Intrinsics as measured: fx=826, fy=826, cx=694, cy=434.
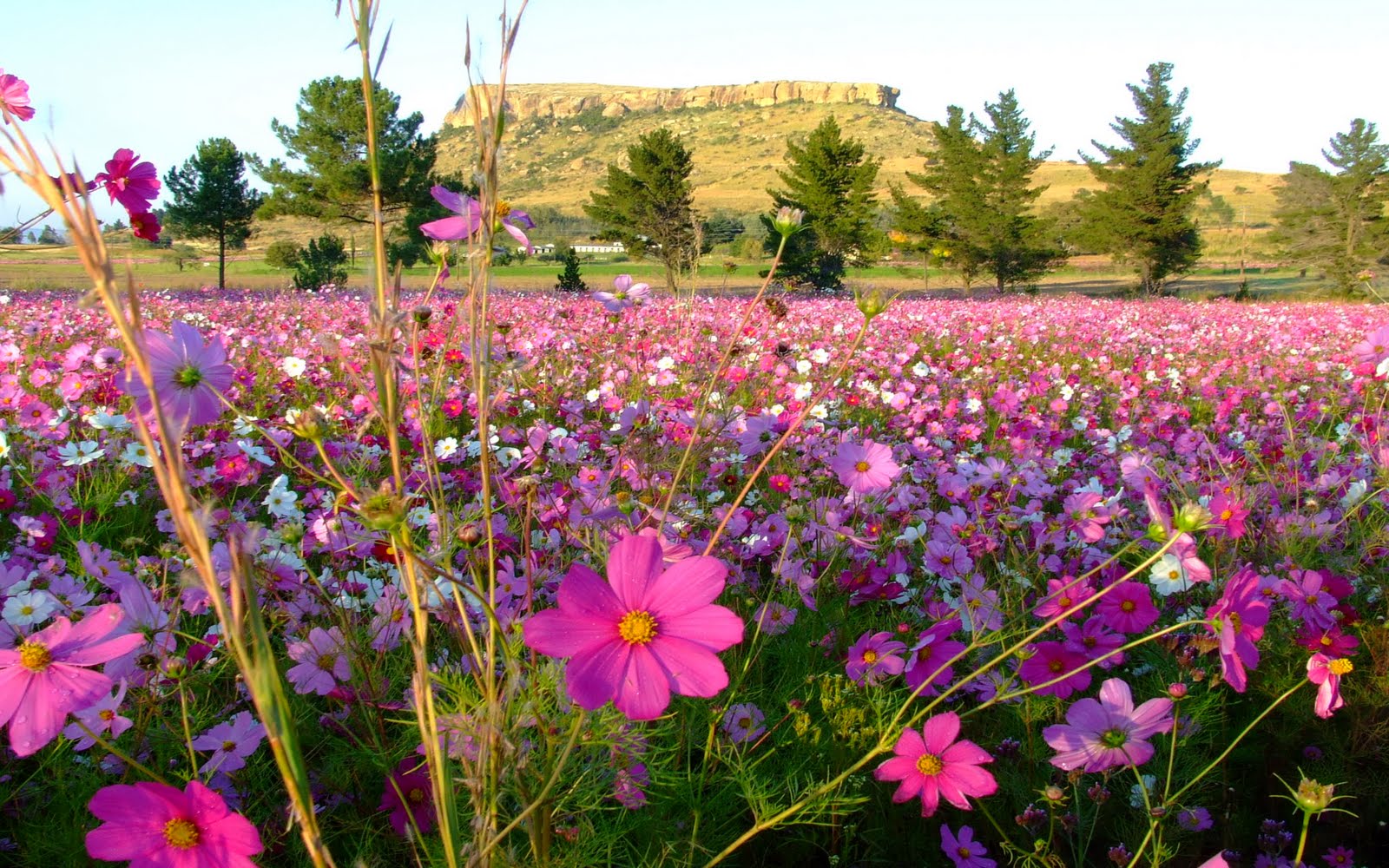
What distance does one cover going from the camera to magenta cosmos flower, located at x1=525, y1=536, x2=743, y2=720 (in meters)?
0.72

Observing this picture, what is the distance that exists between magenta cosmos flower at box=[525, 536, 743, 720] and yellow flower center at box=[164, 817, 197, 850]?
13.8 inches

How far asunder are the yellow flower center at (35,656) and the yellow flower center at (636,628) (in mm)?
554

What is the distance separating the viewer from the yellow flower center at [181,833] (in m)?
0.74

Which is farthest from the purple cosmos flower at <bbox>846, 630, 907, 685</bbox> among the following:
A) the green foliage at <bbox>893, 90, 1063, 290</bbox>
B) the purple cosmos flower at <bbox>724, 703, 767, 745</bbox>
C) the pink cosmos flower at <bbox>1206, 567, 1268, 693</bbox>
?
the green foliage at <bbox>893, 90, 1063, 290</bbox>

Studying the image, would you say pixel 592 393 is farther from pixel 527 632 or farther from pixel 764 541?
pixel 527 632

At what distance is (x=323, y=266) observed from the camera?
75.7ft

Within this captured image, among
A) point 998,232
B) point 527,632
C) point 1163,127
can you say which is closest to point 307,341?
point 527,632

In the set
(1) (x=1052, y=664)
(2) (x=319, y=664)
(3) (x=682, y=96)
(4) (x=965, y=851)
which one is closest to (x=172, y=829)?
(2) (x=319, y=664)

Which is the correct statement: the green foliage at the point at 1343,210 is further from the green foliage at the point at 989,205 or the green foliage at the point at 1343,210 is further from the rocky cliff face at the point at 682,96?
the rocky cliff face at the point at 682,96

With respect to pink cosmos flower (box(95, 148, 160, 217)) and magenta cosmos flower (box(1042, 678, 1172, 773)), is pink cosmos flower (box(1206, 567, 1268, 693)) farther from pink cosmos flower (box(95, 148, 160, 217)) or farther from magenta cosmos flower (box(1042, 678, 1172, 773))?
pink cosmos flower (box(95, 148, 160, 217))

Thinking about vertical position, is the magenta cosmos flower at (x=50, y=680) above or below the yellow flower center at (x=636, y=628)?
below

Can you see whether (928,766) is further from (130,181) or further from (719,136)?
(719,136)

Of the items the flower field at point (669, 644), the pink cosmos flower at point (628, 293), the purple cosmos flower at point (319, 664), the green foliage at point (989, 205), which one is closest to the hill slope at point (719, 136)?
the green foliage at point (989, 205)

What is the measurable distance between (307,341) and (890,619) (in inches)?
155
